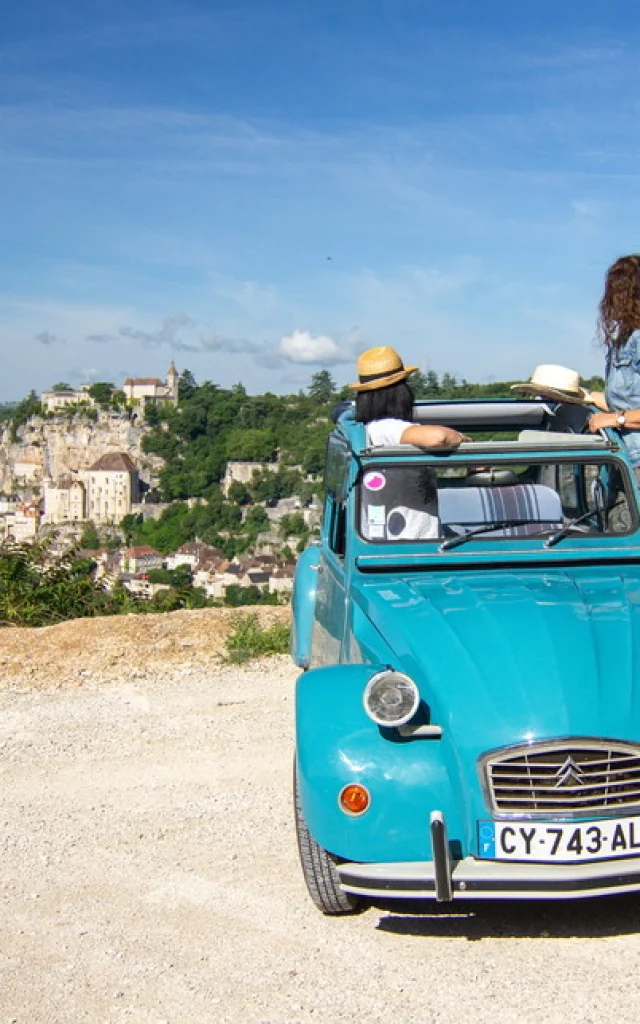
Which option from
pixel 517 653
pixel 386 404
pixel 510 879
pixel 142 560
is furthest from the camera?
pixel 142 560

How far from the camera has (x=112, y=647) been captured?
9.72 m

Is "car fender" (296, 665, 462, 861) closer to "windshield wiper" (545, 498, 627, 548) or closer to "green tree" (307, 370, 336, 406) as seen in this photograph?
"windshield wiper" (545, 498, 627, 548)

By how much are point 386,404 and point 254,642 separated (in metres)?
4.26

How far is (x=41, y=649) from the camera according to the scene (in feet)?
32.0

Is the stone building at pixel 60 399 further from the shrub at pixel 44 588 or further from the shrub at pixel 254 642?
the shrub at pixel 254 642

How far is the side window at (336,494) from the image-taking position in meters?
5.79

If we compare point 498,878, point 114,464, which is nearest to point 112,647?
point 498,878

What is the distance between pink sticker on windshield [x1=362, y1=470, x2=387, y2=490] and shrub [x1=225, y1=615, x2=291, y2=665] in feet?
14.0

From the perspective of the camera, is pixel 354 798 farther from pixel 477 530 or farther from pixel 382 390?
pixel 382 390

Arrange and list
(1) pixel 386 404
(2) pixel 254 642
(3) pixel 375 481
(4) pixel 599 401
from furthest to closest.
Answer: (2) pixel 254 642 → (4) pixel 599 401 → (1) pixel 386 404 → (3) pixel 375 481

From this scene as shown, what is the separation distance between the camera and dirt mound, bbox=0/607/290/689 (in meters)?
9.17

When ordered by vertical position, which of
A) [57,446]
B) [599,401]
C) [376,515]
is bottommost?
[57,446]

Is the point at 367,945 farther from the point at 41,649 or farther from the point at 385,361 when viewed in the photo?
the point at 41,649

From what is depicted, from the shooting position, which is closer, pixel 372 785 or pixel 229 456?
pixel 372 785
